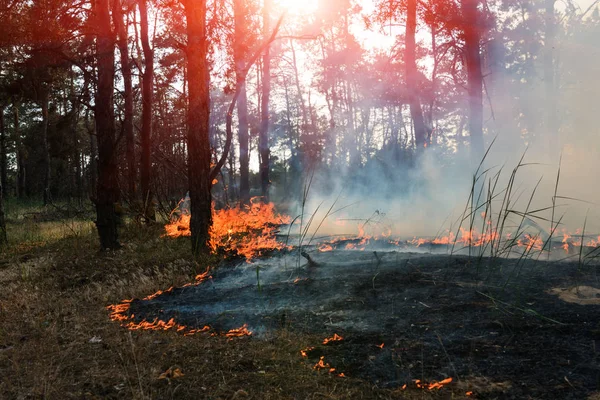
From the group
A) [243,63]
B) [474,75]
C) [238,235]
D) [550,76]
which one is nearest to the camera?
[238,235]

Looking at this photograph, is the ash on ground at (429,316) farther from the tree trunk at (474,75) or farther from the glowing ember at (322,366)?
the tree trunk at (474,75)

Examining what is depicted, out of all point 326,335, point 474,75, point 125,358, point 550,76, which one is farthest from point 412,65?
→ point 550,76

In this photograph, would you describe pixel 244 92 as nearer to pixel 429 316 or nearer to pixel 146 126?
pixel 146 126

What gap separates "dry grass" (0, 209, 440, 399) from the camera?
252 cm

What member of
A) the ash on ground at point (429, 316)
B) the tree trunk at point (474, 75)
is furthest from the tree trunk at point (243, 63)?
the tree trunk at point (474, 75)

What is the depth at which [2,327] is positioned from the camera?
13.1 ft

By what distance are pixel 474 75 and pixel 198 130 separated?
6701 mm

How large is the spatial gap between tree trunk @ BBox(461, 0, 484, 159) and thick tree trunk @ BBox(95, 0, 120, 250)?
738cm

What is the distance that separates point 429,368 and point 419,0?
1068cm

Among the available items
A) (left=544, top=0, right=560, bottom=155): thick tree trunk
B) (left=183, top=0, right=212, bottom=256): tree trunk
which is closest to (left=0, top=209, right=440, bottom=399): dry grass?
(left=183, top=0, right=212, bottom=256): tree trunk

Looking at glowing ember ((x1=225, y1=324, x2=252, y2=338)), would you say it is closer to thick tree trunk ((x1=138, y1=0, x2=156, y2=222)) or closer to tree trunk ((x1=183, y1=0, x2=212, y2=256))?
tree trunk ((x1=183, y1=0, x2=212, y2=256))

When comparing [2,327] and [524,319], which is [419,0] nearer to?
[524,319]

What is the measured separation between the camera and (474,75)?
34.1 feet

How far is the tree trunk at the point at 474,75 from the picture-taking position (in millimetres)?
10258
